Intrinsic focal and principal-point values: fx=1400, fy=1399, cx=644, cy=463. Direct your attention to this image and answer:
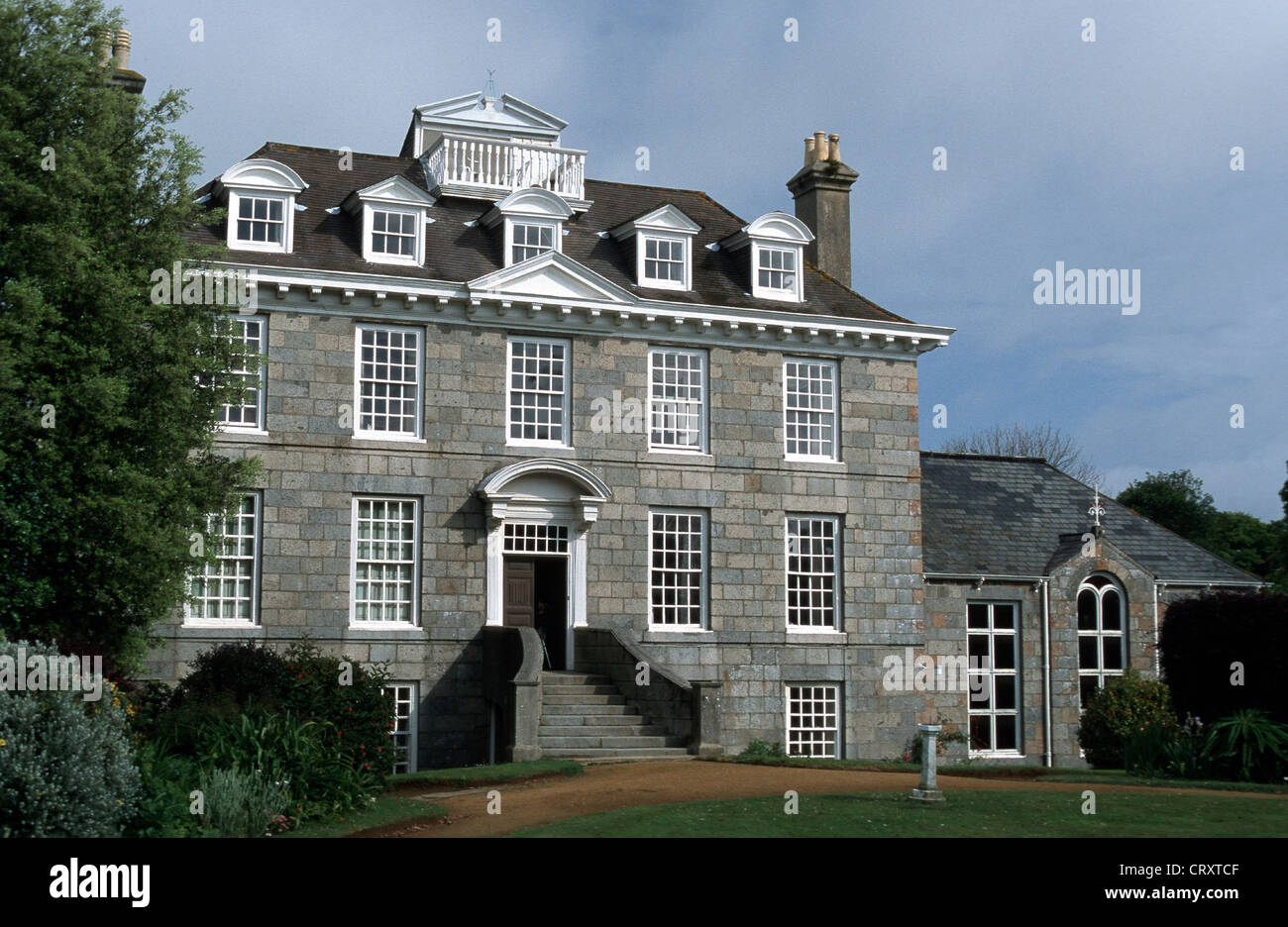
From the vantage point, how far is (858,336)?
28.5 meters

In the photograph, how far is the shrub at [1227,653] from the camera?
1994cm

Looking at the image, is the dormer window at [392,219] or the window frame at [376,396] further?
the dormer window at [392,219]

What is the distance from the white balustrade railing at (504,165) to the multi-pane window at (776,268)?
13.4 ft

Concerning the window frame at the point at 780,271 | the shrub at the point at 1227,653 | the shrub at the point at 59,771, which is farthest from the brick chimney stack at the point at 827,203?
the shrub at the point at 59,771

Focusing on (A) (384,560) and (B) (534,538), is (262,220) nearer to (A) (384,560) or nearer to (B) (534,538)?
(A) (384,560)

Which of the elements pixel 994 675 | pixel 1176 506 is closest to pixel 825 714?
pixel 994 675

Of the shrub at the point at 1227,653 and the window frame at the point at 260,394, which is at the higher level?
the window frame at the point at 260,394

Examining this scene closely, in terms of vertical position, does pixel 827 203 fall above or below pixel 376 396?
above

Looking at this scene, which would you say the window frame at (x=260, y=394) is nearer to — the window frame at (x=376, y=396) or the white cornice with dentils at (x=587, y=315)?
the white cornice with dentils at (x=587, y=315)

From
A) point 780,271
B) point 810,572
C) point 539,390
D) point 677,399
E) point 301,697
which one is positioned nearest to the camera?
point 301,697

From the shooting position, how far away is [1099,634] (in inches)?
1217

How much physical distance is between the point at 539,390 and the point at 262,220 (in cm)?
597
